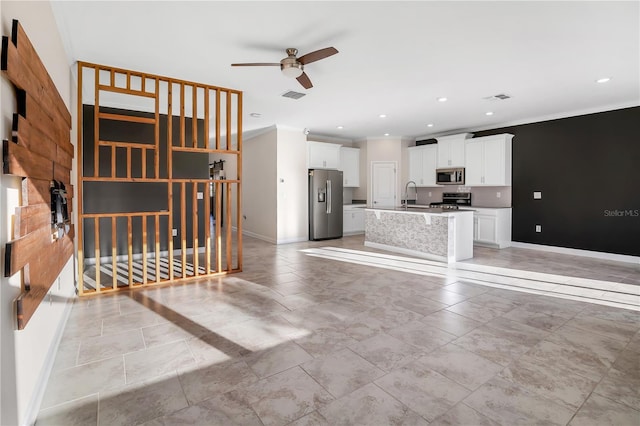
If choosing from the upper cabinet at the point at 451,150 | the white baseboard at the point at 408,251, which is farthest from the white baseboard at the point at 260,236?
the upper cabinet at the point at 451,150

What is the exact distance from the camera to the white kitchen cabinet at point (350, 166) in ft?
29.3

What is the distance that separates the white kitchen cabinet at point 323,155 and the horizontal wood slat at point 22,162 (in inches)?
242

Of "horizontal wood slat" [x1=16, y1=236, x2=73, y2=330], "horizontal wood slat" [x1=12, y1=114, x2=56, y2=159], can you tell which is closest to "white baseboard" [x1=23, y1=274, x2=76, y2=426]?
"horizontal wood slat" [x1=16, y1=236, x2=73, y2=330]

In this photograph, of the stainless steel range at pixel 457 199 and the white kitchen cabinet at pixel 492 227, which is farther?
the stainless steel range at pixel 457 199

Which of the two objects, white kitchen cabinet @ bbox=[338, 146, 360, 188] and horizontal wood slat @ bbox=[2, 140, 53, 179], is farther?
white kitchen cabinet @ bbox=[338, 146, 360, 188]

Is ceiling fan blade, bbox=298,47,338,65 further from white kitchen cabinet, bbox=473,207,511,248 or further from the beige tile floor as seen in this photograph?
white kitchen cabinet, bbox=473,207,511,248

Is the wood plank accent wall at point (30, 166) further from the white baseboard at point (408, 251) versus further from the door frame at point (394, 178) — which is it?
the door frame at point (394, 178)

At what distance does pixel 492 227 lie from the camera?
22.7 ft

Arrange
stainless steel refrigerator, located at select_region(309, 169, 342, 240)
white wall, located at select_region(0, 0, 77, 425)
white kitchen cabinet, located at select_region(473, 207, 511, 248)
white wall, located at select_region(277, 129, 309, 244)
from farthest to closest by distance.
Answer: stainless steel refrigerator, located at select_region(309, 169, 342, 240) → white wall, located at select_region(277, 129, 309, 244) → white kitchen cabinet, located at select_region(473, 207, 511, 248) → white wall, located at select_region(0, 0, 77, 425)

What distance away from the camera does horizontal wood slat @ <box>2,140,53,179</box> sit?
1.46 metres

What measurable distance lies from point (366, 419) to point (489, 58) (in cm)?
379

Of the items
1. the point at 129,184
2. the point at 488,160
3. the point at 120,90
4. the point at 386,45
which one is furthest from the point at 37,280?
the point at 488,160

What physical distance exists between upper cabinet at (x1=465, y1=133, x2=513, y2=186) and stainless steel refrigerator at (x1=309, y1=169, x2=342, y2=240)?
299cm

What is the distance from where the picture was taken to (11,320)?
4.93ft
